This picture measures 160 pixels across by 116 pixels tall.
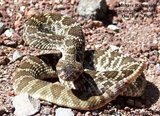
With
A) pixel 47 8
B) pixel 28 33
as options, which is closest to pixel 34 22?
pixel 28 33

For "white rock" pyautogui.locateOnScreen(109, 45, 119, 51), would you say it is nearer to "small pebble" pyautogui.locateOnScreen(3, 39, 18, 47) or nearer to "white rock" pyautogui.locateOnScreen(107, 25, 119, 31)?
"white rock" pyautogui.locateOnScreen(107, 25, 119, 31)

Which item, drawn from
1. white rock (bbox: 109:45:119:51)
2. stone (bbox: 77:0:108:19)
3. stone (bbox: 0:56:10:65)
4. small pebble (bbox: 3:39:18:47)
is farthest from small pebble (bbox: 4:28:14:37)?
white rock (bbox: 109:45:119:51)

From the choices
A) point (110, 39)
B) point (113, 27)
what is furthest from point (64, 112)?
point (113, 27)

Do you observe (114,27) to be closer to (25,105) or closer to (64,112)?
(64,112)

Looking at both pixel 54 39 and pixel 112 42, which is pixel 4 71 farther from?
pixel 112 42

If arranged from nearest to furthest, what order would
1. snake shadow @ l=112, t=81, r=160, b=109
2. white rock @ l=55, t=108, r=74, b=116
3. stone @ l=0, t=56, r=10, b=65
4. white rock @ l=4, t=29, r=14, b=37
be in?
1. white rock @ l=55, t=108, r=74, b=116
2. snake shadow @ l=112, t=81, r=160, b=109
3. stone @ l=0, t=56, r=10, b=65
4. white rock @ l=4, t=29, r=14, b=37

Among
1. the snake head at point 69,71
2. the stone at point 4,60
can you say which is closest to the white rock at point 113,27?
the stone at point 4,60
